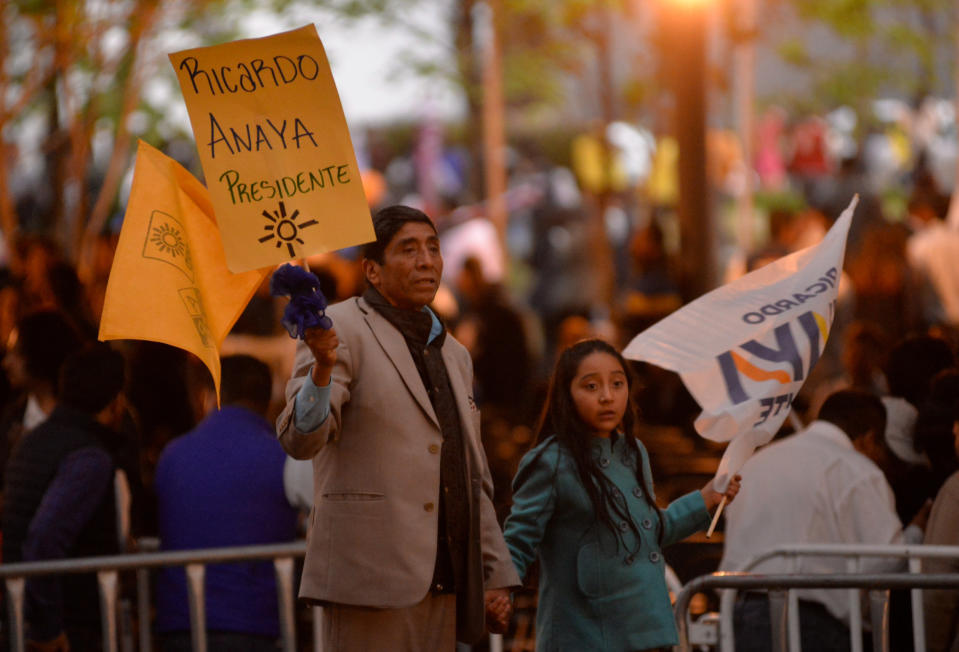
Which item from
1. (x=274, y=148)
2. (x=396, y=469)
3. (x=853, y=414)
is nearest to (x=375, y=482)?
(x=396, y=469)

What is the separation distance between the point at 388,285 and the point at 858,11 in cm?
1830

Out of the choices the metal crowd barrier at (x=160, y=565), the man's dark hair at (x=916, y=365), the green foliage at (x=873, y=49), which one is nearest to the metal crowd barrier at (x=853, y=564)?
the man's dark hair at (x=916, y=365)

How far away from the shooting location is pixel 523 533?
17.4ft

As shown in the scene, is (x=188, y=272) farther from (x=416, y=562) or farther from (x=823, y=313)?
(x=823, y=313)

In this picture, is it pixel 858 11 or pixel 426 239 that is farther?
pixel 858 11

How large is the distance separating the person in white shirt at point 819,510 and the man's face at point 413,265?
211cm

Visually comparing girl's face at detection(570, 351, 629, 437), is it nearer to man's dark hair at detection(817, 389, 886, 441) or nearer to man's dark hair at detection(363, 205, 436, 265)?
man's dark hair at detection(363, 205, 436, 265)

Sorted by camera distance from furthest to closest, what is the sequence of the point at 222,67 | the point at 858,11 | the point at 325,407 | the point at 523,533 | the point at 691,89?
the point at 858,11 → the point at 691,89 → the point at 523,533 → the point at 222,67 → the point at 325,407

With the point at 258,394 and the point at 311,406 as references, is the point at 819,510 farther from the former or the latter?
the point at 311,406

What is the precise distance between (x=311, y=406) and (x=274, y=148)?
2.65 ft

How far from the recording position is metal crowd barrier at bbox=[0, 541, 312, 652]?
6.17m

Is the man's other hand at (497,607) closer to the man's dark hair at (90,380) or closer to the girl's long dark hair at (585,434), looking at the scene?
the girl's long dark hair at (585,434)

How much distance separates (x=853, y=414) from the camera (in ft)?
22.2

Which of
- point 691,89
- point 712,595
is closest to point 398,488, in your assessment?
point 712,595
